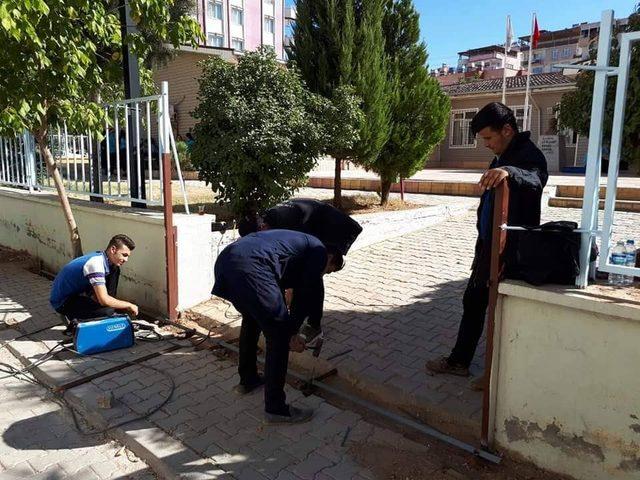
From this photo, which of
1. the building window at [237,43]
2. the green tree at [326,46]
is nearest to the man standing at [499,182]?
the green tree at [326,46]

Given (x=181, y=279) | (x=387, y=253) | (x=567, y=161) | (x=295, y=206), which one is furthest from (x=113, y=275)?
(x=567, y=161)

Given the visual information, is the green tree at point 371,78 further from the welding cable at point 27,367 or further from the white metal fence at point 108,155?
the welding cable at point 27,367

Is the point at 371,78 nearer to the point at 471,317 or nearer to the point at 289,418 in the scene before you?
the point at 471,317

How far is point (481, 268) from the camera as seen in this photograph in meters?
3.09

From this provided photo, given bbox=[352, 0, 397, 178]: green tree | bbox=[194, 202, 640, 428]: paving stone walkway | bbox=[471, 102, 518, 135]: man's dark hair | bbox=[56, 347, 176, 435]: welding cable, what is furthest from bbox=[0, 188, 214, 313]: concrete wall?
bbox=[352, 0, 397, 178]: green tree

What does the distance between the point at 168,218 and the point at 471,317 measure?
9.26 ft

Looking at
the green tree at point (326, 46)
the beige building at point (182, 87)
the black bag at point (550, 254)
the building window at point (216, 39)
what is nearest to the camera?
the black bag at point (550, 254)

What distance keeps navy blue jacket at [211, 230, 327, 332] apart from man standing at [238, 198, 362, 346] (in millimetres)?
555

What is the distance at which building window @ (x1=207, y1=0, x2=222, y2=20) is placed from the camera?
1515 inches

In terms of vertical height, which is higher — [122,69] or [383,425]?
[122,69]

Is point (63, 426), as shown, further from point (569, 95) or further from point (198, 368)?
point (569, 95)

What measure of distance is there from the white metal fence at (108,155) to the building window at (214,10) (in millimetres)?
34384

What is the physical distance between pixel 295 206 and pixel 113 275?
6.37 feet

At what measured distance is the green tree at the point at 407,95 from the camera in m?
8.77
